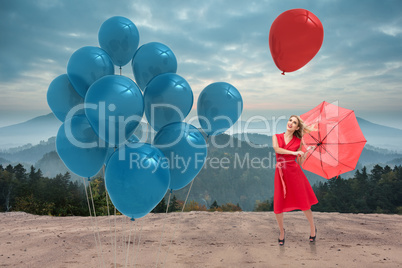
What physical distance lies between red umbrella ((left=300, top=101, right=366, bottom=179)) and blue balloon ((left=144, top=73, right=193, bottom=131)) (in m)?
2.61

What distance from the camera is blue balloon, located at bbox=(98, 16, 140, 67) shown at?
12.6 ft

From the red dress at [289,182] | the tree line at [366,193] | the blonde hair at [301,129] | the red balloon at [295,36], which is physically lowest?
the tree line at [366,193]

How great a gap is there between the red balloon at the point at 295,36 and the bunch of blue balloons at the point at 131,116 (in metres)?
1.02

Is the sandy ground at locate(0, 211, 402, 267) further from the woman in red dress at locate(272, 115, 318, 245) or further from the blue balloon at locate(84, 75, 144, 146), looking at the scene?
the blue balloon at locate(84, 75, 144, 146)

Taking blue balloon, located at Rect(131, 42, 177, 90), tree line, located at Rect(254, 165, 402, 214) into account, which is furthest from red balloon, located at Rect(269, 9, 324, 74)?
tree line, located at Rect(254, 165, 402, 214)

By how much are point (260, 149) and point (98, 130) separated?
7707 centimetres

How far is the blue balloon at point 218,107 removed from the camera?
3.58 m

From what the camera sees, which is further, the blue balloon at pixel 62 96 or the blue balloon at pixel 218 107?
the blue balloon at pixel 62 96

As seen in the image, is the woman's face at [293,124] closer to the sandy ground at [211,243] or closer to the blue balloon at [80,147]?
the sandy ground at [211,243]

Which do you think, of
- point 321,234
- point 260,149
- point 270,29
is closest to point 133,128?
point 270,29

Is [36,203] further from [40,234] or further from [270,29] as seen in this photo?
[270,29]

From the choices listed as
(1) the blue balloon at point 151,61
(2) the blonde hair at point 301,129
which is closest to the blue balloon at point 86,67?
(1) the blue balloon at point 151,61

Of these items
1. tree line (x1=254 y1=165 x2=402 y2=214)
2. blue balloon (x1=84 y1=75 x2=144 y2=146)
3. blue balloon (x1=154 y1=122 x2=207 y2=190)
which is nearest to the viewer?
A: blue balloon (x1=84 y1=75 x2=144 y2=146)

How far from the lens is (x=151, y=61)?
11.9ft
